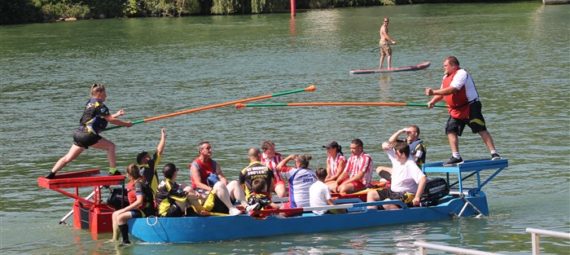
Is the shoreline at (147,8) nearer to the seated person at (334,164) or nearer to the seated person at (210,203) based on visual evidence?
the seated person at (334,164)

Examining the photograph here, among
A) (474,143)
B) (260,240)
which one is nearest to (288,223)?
(260,240)

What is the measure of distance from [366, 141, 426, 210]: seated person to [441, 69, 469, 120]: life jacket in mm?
1069

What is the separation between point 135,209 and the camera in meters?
16.6

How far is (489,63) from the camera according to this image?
128 ft

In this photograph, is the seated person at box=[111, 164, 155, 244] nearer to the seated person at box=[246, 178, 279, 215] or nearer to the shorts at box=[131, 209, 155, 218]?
the shorts at box=[131, 209, 155, 218]

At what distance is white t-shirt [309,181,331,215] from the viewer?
1683 cm

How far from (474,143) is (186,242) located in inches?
379

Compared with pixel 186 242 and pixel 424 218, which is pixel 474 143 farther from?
pixel 186 242

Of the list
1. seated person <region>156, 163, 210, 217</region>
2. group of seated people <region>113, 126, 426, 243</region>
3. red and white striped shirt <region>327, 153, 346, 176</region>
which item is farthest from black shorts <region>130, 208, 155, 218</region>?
red and white striped shirt <region>327, 153, 346, 176</region>

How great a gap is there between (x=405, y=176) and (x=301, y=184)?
5.09ft

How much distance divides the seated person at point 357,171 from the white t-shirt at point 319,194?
4.32ft

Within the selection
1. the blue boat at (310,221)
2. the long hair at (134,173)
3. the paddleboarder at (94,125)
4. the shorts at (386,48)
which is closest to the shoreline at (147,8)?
the shorts at (386,48)

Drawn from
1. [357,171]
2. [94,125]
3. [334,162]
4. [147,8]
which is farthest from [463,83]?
[147,8]

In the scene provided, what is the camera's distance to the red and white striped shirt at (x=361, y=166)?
18250 mm
